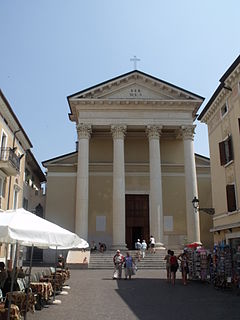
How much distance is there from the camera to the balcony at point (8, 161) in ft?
77.3

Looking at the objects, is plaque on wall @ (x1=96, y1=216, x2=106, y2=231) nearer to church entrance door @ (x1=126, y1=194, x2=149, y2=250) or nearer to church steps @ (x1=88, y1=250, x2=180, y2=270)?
church entrance door @ (x1=126, y1=194, x2=149, y2=250)

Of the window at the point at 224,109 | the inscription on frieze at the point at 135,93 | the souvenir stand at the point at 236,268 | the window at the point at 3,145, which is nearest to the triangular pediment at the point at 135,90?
the inscription on frieze at the point at 135,93

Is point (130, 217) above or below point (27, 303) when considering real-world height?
above

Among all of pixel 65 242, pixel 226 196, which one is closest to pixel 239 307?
pixel 65 242

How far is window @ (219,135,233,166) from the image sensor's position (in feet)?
61.7

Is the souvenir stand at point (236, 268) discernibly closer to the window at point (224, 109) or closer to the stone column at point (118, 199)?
the window at point (224, 109)

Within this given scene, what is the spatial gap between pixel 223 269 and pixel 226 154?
633 cm

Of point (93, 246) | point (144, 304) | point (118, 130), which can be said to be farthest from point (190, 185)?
point (144, 304)

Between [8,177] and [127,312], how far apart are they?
61.4ft

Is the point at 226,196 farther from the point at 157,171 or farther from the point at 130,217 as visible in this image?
the point at 130,217

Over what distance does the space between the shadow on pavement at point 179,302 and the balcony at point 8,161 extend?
11.9m

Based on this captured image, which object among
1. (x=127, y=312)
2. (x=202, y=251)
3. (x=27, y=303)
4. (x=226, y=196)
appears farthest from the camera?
(x=226, y=196)

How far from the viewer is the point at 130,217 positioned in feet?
120

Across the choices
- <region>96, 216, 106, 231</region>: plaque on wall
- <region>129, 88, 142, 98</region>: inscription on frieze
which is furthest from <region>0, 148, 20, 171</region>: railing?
<region>129, 88, 142, 98</region>: inscription on frieze
